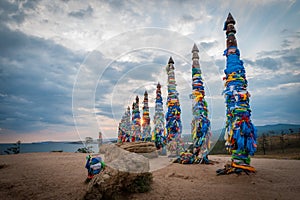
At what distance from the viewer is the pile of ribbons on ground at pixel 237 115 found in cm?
747

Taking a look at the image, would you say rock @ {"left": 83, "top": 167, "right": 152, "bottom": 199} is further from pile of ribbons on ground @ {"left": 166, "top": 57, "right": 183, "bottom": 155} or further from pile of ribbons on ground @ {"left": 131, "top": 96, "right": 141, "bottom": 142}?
pile of ribbons on ground @ {"left": 131, "top": 96, "right": 141, "bottom": 142}

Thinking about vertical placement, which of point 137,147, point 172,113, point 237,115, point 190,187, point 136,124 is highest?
point 172,113

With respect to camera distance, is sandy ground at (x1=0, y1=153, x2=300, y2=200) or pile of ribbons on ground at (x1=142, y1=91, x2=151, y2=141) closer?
sandy ground at (x1=0, y1=153, x2=300, y2=200)

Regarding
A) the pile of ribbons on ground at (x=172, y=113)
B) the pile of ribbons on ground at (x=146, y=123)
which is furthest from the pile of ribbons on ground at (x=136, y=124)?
the pile of ribbons on ground at (x=172, y=113)

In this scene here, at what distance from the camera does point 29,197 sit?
17.9 ft

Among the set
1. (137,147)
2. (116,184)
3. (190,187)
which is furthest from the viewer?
(137,147)

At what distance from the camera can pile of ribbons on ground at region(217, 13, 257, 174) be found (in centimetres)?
747

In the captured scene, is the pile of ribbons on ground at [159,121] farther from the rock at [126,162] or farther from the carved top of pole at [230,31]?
the rock at [126,162]

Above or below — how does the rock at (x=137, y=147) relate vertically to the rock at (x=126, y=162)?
above

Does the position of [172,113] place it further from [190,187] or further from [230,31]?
[190,187]

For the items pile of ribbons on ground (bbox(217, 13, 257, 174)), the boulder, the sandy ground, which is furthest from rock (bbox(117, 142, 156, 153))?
pile of ribbons on ground (bbox(217, 13, 257, 174))

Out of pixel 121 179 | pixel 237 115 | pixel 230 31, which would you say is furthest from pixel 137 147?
pixel 230 31

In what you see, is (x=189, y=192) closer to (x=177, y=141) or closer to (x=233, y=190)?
(x=233, y=190)

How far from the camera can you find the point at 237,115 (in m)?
7.89
